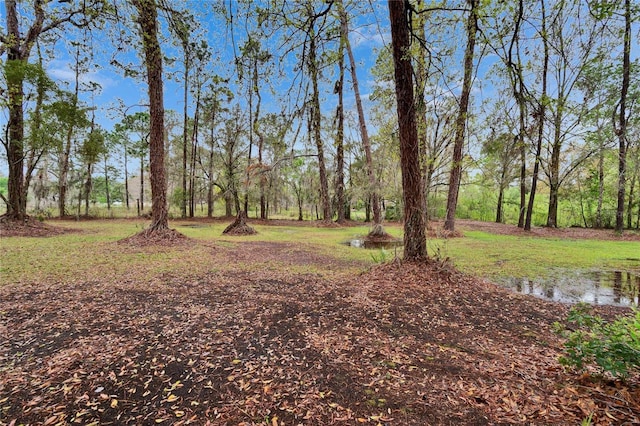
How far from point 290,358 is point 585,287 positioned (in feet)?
19.0

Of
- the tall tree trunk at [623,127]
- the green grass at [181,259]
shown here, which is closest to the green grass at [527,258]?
the green grass at [181,259]

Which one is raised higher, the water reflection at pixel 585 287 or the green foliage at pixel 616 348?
the green foliage at pixel 616 348

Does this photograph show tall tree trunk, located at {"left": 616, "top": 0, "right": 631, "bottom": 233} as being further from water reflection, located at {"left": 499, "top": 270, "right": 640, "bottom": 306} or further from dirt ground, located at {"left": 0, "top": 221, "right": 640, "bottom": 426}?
dirt ground, located at {"left": 0, "top": 221, "right": 640, "bottom": 426}

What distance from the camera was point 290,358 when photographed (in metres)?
2.54

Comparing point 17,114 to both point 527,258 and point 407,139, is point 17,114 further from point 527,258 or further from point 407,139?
point 527,258

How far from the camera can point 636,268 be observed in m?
6.61

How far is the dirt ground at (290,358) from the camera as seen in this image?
184 centimetres

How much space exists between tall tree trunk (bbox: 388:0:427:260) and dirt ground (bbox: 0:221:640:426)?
0.86m

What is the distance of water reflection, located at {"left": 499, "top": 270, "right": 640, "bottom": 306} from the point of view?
445 centimetres

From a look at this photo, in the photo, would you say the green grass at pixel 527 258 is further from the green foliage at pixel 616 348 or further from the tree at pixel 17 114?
the tree at pixel 17 114

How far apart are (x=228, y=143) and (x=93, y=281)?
1639 cm

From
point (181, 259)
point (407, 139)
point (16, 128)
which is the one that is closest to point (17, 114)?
point (16, 128)

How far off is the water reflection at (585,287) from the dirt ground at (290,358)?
0.58m

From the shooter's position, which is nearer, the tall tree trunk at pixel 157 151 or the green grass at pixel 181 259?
the green grass at pixel 181 259
